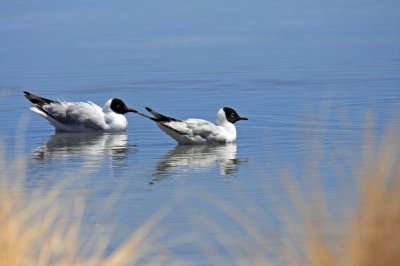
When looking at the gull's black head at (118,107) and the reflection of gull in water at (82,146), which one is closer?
the reflection of gull in water at (82,146)

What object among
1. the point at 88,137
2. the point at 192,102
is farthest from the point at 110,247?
the point at 192,102

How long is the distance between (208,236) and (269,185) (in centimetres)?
247

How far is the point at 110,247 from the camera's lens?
8.32 meters

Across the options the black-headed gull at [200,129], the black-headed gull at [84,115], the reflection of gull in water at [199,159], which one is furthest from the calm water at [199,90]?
the black-headed gull at [84,115]

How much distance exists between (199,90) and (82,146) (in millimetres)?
4257

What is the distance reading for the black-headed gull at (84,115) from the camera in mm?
15961

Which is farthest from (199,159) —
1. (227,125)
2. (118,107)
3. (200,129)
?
(118,107)

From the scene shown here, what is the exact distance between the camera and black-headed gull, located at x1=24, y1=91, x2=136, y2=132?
15961 mm

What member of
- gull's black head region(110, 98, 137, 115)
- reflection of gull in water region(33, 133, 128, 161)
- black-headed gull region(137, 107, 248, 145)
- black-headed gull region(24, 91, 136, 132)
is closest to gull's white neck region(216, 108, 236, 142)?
black-headed gull region(137, 107, 248, 145)

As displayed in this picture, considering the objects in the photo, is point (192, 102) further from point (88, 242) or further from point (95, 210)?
point (88, 242)

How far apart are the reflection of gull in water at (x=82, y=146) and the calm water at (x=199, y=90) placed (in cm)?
3

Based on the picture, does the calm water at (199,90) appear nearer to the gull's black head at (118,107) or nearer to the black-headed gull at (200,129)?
the black-headed gull at (200,129)

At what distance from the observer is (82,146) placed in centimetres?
1467

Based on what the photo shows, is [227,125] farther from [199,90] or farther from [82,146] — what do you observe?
[199,90]
